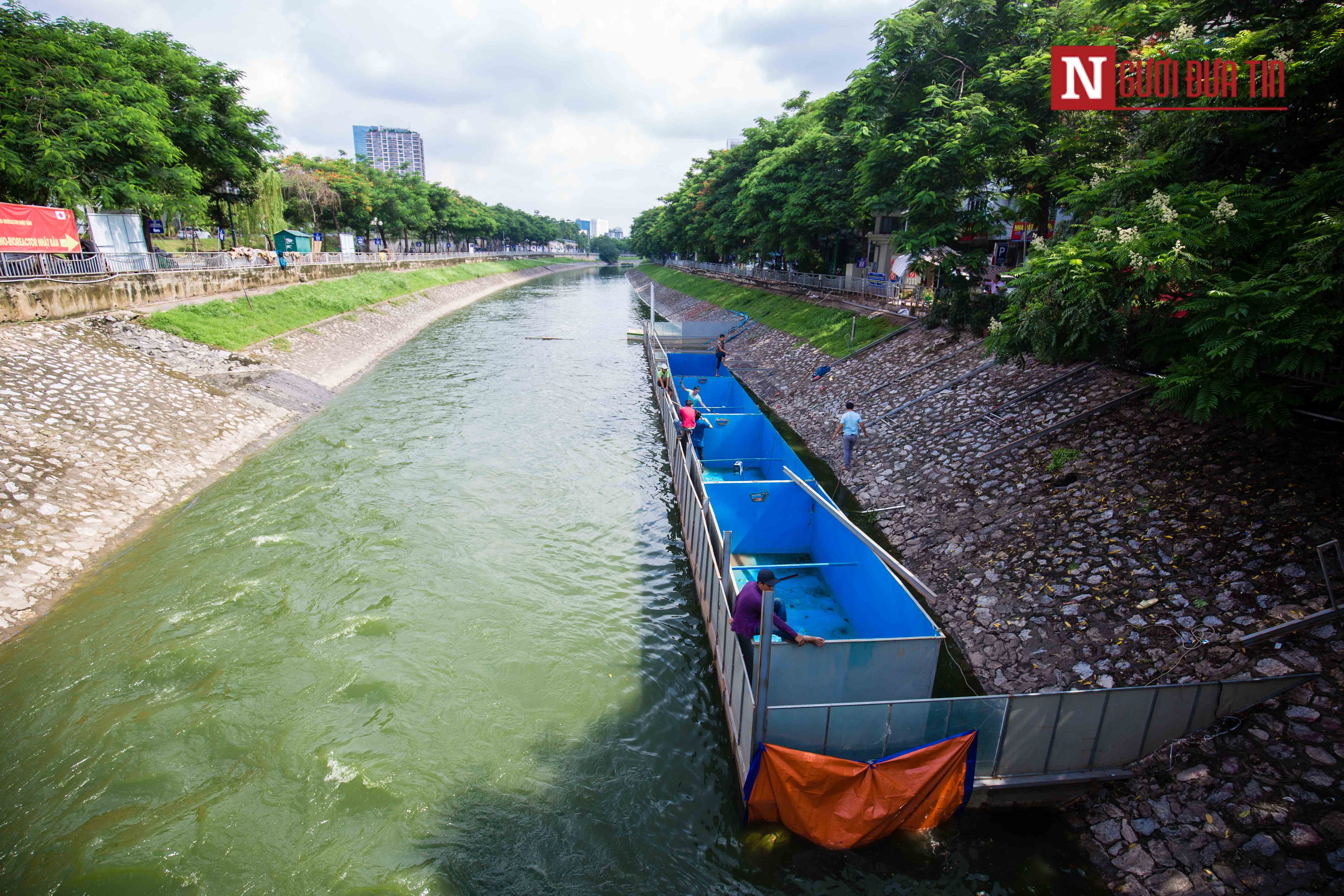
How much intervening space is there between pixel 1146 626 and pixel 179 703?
12.4 metres

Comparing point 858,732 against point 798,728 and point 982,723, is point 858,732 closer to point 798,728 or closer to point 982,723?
point 798,728

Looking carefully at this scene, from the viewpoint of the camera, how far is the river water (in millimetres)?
6262

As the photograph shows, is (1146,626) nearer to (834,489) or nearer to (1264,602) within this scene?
(1264,602)

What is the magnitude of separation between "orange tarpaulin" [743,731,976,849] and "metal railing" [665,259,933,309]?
61.8 ft

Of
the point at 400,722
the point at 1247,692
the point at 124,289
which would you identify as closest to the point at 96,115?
the point at 124,289

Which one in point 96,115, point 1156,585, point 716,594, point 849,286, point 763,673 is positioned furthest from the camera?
point 849,286

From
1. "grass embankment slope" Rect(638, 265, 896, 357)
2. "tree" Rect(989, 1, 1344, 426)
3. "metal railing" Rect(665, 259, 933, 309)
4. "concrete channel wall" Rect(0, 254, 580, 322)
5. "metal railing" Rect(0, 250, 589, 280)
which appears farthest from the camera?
"metal railing" Rect(665, 259, 933, 309)

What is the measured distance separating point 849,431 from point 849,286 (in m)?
18.1

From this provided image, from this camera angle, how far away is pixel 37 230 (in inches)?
750

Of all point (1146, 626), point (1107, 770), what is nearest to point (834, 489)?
point (1146, 626)

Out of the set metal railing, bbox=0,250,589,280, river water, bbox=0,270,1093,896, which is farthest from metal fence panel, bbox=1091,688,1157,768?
metal railing, bbox=0,250,589,280

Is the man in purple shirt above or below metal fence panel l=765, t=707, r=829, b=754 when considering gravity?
above

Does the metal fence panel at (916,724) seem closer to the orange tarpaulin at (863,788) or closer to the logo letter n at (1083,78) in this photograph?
the orange tarpaulin at (863,788)

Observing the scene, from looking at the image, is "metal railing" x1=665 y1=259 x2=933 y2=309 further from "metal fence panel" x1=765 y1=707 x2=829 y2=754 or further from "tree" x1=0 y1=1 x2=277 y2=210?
"tree" x1=0 y1=1 x2=277 y2=210
